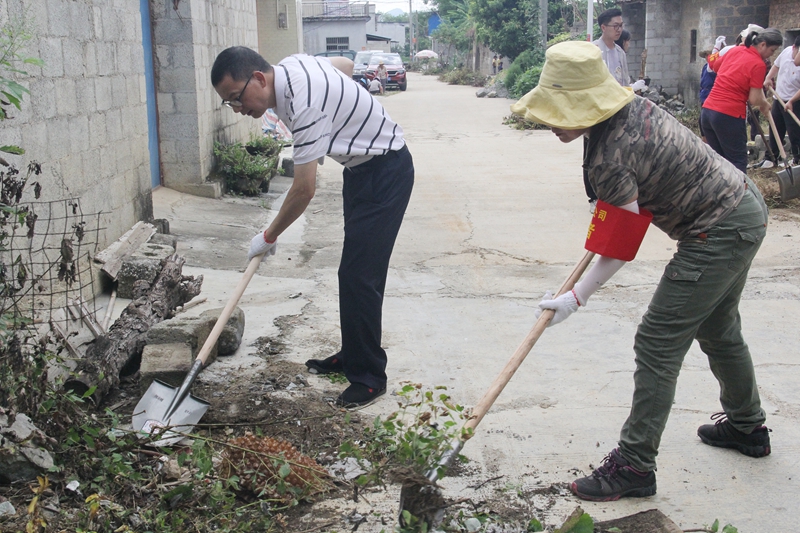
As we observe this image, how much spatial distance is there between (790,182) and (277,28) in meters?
14.5

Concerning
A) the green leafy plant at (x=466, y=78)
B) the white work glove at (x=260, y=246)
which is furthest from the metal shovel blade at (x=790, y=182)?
the green leafy plant at (x=466, y=78)

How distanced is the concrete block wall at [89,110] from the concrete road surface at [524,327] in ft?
Answer: 2.75

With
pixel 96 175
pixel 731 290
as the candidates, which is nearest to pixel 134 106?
pixel 96 175

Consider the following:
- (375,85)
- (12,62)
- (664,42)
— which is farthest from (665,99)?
(12,62)

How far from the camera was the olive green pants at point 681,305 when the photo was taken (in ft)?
8.73

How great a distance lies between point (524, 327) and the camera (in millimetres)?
4734

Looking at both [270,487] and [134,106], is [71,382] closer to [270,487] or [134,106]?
[270,487]

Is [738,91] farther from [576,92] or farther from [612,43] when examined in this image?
[576,92]

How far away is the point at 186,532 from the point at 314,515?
0.44 meters

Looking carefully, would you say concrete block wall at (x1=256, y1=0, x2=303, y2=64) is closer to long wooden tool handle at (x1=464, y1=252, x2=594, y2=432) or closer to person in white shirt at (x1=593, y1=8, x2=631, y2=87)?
person in white shirt at (x1=593, y1=8, x2=631, y2=87)

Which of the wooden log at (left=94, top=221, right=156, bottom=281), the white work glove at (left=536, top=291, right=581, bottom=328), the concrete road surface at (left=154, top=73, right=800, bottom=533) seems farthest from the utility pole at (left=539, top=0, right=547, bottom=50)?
the white work glove at (left=536, top=291, right=581, bottom=328)

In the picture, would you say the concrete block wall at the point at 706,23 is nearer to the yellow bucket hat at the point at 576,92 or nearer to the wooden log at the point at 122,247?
the wooden log at the point at 122,247

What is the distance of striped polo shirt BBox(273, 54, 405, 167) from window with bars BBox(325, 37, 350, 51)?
155ft

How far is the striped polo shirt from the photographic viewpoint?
3180 millimetres
